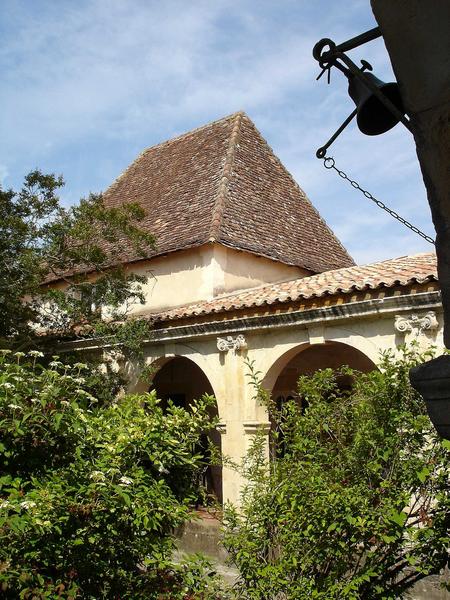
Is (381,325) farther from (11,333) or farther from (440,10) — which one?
(440,10)

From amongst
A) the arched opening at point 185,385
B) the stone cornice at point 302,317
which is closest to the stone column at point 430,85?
the stone cornice at point 302,317

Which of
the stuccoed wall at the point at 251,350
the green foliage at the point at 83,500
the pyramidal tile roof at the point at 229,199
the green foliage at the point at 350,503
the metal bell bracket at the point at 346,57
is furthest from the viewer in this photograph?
the pyramidal tile roof at the point at 229,199

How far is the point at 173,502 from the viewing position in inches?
168

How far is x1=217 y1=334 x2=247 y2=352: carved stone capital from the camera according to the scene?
10203 millimetres

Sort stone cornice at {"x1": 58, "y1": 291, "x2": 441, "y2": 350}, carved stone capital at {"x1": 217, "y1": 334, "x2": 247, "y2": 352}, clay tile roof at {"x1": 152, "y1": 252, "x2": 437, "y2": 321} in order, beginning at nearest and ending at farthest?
stone cornice at {"x1": 58, "y1": 291, "x2": 441, "y2": 350} < clay tile roof at {"x1": 152, "y1": 252, "x2": 437, "y2": 321} < carved stone capital at {"x1": 217, "y1": 334, "x2": 247, "y2": 352}

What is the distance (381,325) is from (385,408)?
13.9 feet

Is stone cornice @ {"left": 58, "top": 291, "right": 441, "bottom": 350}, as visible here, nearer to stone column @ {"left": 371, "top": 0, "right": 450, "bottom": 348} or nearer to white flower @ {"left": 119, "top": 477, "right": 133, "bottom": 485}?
white flower @ {"left": 119, "top": 477, "right": 133, "bottom": 485}

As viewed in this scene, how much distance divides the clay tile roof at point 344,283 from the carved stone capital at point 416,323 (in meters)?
0.46

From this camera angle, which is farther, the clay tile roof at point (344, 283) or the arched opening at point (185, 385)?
the arched opening at point (185, 385)

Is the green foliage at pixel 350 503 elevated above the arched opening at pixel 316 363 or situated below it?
below

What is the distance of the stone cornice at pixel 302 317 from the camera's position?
8211mm

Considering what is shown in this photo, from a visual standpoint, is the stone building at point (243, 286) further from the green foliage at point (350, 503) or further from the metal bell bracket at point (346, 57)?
the metal bell bracket at point (346, 57)

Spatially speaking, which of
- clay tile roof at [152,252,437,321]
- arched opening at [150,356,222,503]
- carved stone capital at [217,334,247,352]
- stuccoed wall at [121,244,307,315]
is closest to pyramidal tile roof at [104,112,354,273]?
stuccoed wall at [121,244,307,315]

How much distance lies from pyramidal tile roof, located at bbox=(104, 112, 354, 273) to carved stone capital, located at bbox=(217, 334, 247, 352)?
8.95ft
